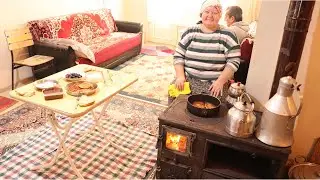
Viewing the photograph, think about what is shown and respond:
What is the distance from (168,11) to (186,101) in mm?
4129

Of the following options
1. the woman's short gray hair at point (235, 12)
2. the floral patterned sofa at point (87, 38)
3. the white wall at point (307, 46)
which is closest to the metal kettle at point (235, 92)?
the white wall at point (307, 46)

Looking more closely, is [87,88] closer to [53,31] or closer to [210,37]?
[210,37]

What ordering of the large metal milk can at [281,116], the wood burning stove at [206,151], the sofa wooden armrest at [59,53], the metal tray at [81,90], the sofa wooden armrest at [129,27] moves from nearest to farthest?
the large metal milk can at [281,116] < the wood burning stove at [206,151] < the metal tray at [81,90] < the sofa wooden armrest at [59,53] < the sofa wooden armrest at [129,27]

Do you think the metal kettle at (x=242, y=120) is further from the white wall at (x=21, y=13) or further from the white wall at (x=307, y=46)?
the white wall at (x=21, y=13)

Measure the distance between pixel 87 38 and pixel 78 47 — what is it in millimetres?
868

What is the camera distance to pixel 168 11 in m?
5.53

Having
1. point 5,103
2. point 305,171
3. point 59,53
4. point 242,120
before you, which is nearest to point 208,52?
point 242,120

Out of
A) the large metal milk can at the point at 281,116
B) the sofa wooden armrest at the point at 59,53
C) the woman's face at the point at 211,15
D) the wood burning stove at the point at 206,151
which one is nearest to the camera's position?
the large metal milk can at the point at 281,116

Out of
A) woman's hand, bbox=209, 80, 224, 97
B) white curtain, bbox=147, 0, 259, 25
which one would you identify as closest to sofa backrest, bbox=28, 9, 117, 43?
white curtain, bbox=147, 0, 259, 25

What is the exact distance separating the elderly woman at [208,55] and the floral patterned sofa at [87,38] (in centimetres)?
187

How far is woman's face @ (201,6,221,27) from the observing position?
6.44ft

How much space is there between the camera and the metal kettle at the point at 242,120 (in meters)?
1.38

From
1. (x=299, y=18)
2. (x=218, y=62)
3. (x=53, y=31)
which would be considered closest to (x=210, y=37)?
(x=218, y=62)

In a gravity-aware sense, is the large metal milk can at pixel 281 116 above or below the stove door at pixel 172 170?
above
